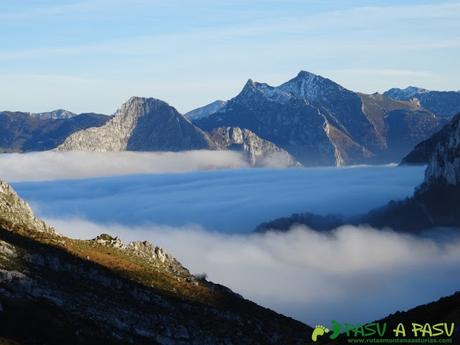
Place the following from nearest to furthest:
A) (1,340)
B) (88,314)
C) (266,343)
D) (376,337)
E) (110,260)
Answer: (376,337) < (1,340) < (88,314) < (266,343) < (110,260)

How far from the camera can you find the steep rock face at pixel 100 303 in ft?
443

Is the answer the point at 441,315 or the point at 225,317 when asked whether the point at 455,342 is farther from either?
the point at 225,317

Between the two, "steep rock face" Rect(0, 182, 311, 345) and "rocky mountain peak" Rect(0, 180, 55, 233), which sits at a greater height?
"rocky mountain peak" Rect(0, 180, 55, 233)

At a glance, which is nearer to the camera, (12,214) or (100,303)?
(100,303)

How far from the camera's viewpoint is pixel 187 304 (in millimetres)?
172125

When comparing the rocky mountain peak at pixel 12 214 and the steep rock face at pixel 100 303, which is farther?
the rocky mountain peak at pixel 12 214

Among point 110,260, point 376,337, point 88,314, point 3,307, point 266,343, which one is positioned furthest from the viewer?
point 110,260

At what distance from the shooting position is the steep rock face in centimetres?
13500

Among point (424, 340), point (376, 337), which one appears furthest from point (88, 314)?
point (424, 340)

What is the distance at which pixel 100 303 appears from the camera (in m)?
153

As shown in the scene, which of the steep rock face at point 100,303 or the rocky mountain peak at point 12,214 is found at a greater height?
the rocky mountain peak at point 12,214

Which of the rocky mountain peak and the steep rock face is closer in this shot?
the steep rock face

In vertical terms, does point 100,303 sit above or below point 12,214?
below

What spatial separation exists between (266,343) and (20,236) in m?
56.8
